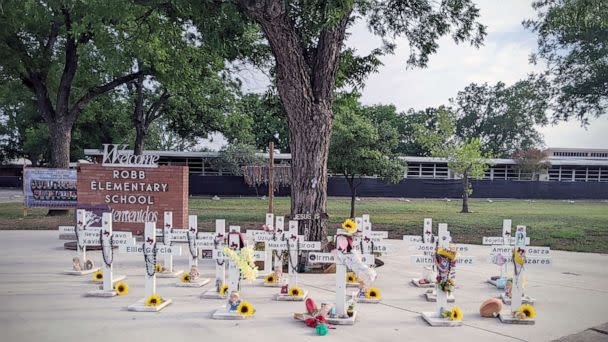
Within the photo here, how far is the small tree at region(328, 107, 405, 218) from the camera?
1911 cm

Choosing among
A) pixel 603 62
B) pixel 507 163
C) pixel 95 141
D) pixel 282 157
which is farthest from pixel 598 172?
pixel 95 141

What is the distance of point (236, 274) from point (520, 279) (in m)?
3.87

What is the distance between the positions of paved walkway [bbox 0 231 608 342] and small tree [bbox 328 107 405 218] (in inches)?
344

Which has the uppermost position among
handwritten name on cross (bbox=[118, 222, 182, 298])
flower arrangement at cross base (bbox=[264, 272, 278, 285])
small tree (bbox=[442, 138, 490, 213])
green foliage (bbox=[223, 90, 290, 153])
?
green foliage (bbox=[223, 90, 290, 153])

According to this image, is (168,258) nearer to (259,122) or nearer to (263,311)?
(263,311)

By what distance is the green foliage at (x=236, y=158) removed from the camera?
125 feet

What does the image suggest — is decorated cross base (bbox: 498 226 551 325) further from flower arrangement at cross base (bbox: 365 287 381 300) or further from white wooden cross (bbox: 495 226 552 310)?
flower arrangement at cross base (bbox: 365 287 381 300)

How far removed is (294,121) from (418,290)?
13.4ft

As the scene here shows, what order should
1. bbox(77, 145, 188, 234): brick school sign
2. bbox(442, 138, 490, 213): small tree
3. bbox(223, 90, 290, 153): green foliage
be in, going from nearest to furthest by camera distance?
bbox(77, 145, 188, 234): brick school sign → bbox(223, 90, 290, 153): green foliage → bbox(442, 138, 490, 213): small tree

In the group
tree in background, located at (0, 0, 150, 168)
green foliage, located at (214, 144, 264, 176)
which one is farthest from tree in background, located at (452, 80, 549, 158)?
tree in background, located at (0, 0, 150, 168)

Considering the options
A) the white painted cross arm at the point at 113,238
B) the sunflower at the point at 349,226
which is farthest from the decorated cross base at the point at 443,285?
the white painted cross arm at the point at 113,238

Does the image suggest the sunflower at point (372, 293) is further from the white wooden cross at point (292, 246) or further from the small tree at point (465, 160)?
the small tree at point (465, 160)

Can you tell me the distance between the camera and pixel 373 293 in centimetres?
779

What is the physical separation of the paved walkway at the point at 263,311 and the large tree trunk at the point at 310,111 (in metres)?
1.41
